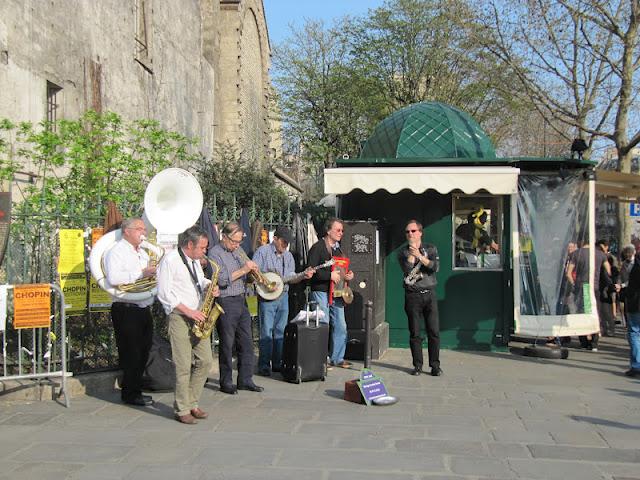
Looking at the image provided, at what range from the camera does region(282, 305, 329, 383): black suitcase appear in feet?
29.0

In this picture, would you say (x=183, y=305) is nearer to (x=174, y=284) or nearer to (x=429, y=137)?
(x=174, y=284)

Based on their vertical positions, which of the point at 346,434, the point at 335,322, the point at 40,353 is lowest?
the point at 346,434

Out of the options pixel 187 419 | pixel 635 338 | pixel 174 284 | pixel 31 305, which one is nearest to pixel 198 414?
pixel 187 419

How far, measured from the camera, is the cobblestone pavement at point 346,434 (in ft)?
18.2

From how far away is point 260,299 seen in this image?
9227 millimetres

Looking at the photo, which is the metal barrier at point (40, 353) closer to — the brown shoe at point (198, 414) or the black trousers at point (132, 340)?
the black trousers at point (132, 340)

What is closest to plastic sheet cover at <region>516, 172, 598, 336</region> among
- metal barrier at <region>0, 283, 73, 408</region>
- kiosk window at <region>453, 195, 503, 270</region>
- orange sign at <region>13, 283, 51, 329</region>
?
kiosk window at <region>453, 195, 503, 270</region>

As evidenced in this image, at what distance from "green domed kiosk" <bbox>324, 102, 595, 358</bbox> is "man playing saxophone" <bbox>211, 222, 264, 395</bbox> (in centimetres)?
245

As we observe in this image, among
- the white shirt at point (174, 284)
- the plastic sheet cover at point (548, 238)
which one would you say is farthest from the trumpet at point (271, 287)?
the plastic sheet cover at point (548, 238)

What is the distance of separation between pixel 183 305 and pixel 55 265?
2.50 meters

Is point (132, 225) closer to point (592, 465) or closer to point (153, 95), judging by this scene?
point (592, 465)

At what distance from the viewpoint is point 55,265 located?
8.47 meters

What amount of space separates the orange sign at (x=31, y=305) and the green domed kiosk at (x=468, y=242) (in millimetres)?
4270

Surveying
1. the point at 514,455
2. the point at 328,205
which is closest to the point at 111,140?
the point at 328,205
